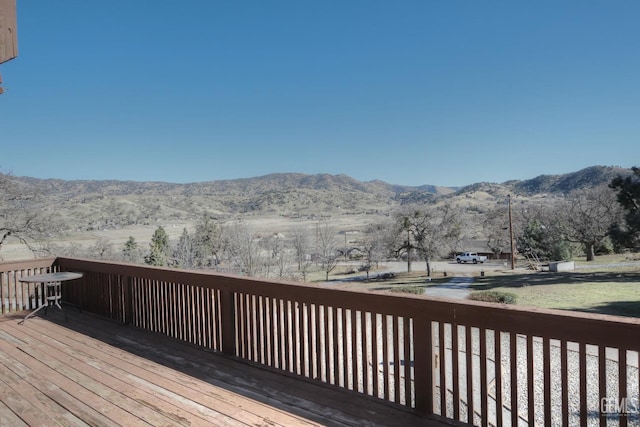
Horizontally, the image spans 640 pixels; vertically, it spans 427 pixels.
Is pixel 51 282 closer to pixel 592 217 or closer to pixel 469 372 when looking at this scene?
pixel 469 372

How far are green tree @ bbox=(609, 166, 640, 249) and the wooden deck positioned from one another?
2297cm

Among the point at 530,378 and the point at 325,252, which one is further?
the point at 325,252

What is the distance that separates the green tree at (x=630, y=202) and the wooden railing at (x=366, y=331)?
2083 centimetres

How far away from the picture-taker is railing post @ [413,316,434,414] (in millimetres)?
2281

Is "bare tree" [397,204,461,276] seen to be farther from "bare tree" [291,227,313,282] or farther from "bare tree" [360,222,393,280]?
"bare tree" [291,227,313,282]

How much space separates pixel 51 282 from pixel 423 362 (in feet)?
16.5

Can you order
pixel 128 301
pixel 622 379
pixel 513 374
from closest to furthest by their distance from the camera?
pixel 622 379 < pixel 513 374 < pixel 128 301

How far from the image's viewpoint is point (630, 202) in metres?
19.9

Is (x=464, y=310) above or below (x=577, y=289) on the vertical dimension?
above

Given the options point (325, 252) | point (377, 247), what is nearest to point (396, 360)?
point (325, 252)

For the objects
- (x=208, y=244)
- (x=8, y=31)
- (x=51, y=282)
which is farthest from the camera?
(x=208, y=244)

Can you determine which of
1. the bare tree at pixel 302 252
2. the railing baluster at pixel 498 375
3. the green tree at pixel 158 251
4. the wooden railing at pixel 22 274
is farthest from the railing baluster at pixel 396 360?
the bare tree at pixel 302 252

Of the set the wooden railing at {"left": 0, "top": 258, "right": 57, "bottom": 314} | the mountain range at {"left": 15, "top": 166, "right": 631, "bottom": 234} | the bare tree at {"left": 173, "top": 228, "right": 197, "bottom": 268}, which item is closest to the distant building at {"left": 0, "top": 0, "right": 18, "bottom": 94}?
the wooden railing at {"left": 0, "top": 258, "right": 57, "bottom": 314}

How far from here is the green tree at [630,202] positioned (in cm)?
1934
